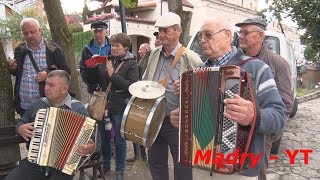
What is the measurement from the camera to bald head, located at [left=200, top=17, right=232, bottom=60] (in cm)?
246

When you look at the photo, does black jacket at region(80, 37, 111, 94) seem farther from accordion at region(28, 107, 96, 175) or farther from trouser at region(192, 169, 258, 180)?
trouser at region(192, 169, 258, 180)

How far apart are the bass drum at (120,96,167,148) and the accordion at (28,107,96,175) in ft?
1.31

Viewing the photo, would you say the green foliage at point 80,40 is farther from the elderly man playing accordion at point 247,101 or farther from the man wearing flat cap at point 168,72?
the elderly man playing accordion at point 247,101

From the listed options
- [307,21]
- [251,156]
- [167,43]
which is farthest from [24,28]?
[307,21]

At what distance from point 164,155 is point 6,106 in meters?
1.74

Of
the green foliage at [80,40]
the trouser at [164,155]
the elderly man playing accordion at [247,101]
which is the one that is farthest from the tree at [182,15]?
the green foliage at [80,40]

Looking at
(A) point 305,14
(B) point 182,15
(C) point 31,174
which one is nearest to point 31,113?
(C) point 31,174

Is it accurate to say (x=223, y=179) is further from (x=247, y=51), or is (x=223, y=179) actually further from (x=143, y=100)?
(x=247, y=51)

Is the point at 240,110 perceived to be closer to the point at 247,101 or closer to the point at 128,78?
the point at 247,101

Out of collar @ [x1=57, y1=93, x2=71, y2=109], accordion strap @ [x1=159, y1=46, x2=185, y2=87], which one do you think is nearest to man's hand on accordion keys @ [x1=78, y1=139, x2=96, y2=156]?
collar @ [x1=57, y1=93, x2=71, y2=109]

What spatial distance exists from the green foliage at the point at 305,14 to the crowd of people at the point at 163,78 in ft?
35.9

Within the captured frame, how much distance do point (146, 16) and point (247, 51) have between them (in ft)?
74.4

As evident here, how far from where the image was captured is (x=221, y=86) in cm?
207

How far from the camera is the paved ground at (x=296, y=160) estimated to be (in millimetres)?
4980
